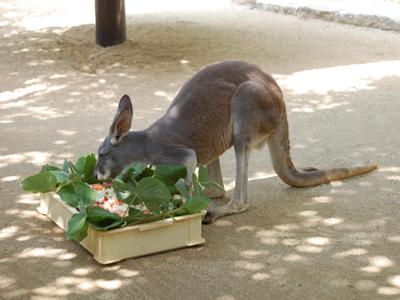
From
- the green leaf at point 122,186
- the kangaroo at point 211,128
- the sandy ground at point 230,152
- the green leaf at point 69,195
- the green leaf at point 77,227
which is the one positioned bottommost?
the sandy ground at point 230,152

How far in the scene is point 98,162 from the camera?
4.94 m

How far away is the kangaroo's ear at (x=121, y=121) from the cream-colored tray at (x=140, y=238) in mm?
502

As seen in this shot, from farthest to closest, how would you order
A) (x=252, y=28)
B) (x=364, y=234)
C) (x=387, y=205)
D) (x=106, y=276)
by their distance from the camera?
(x=252, y=28)
(x=387, y=205)
(x=364, y=234)
(x=106, y=276)

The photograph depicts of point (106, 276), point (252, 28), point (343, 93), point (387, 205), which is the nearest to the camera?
point (106, 276)

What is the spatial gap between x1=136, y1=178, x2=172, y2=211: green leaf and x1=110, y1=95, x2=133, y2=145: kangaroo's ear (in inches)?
20.5

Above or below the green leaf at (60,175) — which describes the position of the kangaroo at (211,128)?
above

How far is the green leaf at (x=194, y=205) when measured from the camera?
4.56m

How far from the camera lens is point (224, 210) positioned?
521cm

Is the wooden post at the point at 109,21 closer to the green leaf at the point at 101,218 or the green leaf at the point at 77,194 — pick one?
the green leaf at the point at 77,194

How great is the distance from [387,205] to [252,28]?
22.8 feet

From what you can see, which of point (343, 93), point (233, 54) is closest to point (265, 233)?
point (343, 93)

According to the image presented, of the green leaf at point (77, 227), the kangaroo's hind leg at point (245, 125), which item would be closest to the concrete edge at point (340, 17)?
the kangaroo's hind leg at point (245, 125)

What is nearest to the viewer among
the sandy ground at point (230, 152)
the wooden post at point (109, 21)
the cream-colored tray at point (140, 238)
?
the sandy ground at point (230, 152)

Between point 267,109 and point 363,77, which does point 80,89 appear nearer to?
point 363,77
